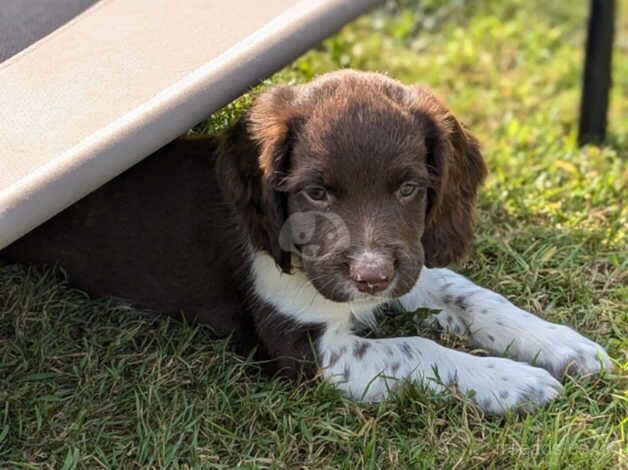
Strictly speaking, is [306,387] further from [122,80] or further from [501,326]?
[122,80]

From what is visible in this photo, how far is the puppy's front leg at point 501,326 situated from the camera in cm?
397

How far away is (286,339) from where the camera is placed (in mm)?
3895

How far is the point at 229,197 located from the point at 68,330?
35.0 inches

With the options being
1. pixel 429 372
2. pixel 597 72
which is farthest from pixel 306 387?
pixel 597 72

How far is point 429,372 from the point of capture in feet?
12.5

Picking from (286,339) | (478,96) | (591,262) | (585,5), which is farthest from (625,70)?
(286,339)

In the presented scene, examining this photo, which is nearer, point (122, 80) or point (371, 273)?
point (371, 273)

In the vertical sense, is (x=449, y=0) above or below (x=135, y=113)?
below

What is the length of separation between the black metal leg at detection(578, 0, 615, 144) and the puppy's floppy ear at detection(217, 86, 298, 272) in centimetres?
288

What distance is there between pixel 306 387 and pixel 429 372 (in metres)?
0.44

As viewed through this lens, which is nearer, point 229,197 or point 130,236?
point 229,197

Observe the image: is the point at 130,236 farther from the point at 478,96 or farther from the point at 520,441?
the point at 478,96

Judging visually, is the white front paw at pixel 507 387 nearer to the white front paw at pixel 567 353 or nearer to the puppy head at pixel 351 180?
the white front paw at pixel 567 353

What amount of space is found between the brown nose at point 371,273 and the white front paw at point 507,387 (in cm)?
59
